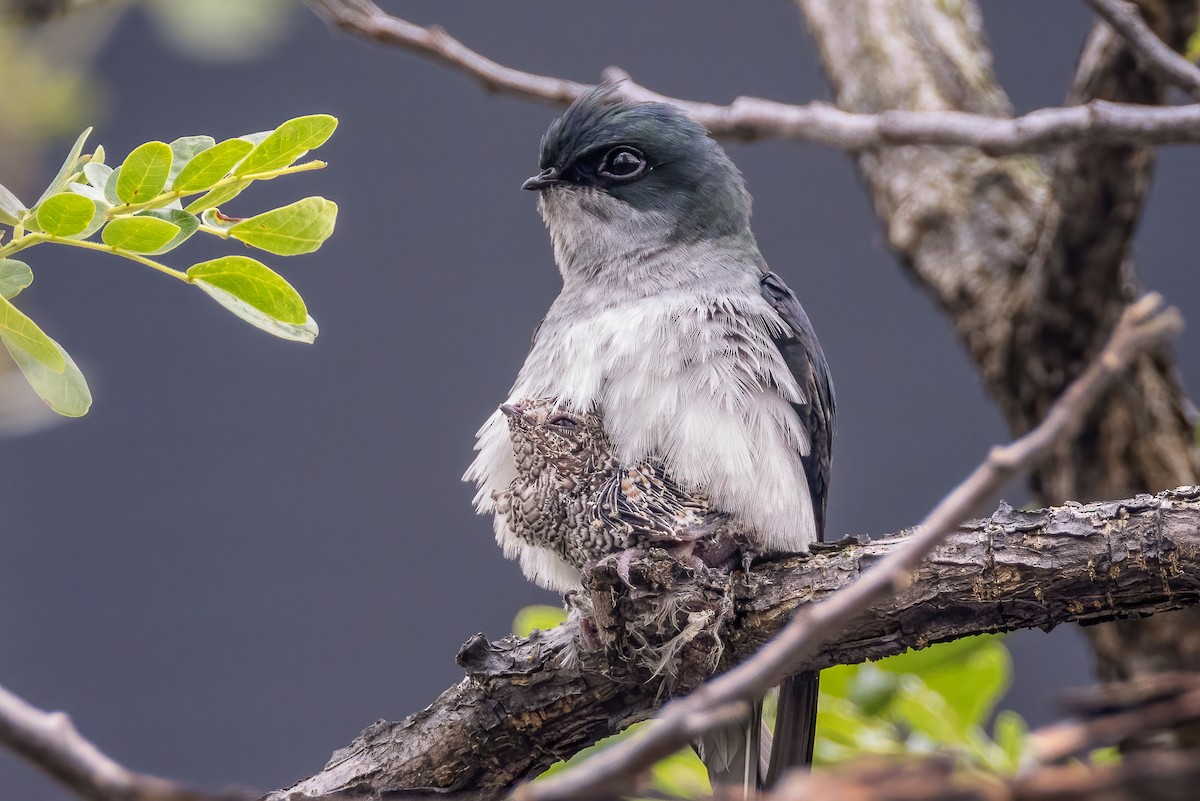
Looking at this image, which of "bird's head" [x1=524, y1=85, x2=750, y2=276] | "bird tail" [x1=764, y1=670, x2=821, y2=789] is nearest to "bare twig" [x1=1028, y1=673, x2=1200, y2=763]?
"bird tail" [x1=764, y1=670, x2=821, y2=789]

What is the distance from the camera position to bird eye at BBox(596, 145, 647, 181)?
A: 298 cm

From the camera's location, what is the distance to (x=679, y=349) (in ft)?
8.13

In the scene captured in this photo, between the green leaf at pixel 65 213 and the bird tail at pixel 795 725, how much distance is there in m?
1.66

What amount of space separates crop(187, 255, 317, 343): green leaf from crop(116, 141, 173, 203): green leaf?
109mm

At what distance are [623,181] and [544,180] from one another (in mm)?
206

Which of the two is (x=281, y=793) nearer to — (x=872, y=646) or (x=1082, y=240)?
(x=872, y=646)

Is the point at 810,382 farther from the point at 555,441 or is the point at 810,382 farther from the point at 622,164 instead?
the point at 622,164

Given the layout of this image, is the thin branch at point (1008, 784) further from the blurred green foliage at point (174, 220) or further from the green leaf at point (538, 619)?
the green leaf at point (538, 619)

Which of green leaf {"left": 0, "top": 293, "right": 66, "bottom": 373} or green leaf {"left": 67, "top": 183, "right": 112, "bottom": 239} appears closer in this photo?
green leaf {"left": 0, "top": 293, "right": 66, "bottom": 373}

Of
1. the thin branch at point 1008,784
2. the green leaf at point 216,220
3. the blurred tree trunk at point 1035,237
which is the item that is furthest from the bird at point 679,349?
the thin branch at point 1008,784

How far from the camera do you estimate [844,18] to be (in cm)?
404

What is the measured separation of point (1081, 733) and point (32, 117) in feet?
6.43

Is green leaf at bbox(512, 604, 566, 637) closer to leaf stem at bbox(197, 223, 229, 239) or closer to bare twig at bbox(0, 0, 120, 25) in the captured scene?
leaf stem at bbox(197, 223, 229, 239)

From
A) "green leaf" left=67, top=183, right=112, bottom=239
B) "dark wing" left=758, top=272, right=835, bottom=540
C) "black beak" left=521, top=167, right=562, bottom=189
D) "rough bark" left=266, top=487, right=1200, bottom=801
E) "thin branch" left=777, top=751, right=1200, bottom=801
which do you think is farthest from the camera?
"black beak" left=521, top=167, right=562, bottom=189
